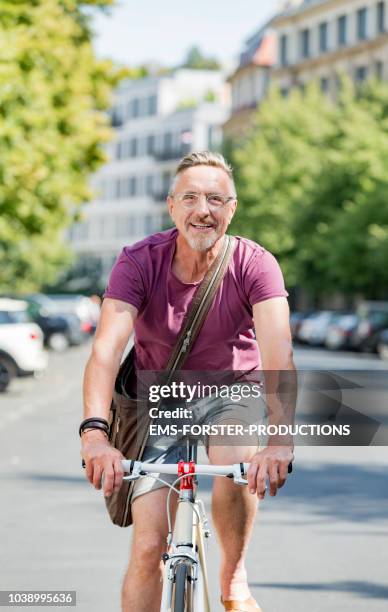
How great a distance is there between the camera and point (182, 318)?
16.4 ft

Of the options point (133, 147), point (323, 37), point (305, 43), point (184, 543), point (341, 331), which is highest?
point (133, 147)

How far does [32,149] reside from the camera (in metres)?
30.8

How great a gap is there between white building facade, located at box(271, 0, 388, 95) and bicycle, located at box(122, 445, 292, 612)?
242 ft

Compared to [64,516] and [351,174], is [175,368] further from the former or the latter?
[351,174]

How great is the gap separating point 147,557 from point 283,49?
8913 cm

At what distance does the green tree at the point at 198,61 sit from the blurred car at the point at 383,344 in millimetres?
107782

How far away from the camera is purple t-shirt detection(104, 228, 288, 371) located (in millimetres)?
4926

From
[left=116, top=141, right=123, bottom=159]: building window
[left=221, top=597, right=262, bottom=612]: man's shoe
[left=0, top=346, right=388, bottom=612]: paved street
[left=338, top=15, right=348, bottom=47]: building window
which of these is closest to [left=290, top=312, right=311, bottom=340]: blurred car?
[left=338, top=15, right=348, bottom=47]: building window

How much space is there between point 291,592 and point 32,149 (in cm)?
2393

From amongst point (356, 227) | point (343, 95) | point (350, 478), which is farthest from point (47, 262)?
point (350, 478)

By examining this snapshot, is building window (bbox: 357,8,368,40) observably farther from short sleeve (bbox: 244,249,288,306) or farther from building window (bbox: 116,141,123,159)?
short sleeve (bbox: 244,249,288,306)

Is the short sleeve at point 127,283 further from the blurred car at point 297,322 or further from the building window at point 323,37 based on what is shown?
the building window at point 323,37

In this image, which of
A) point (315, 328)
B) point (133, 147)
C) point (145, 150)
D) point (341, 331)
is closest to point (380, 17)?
point (315, 328)

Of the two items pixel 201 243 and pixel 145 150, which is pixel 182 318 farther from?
pixel 145 150
